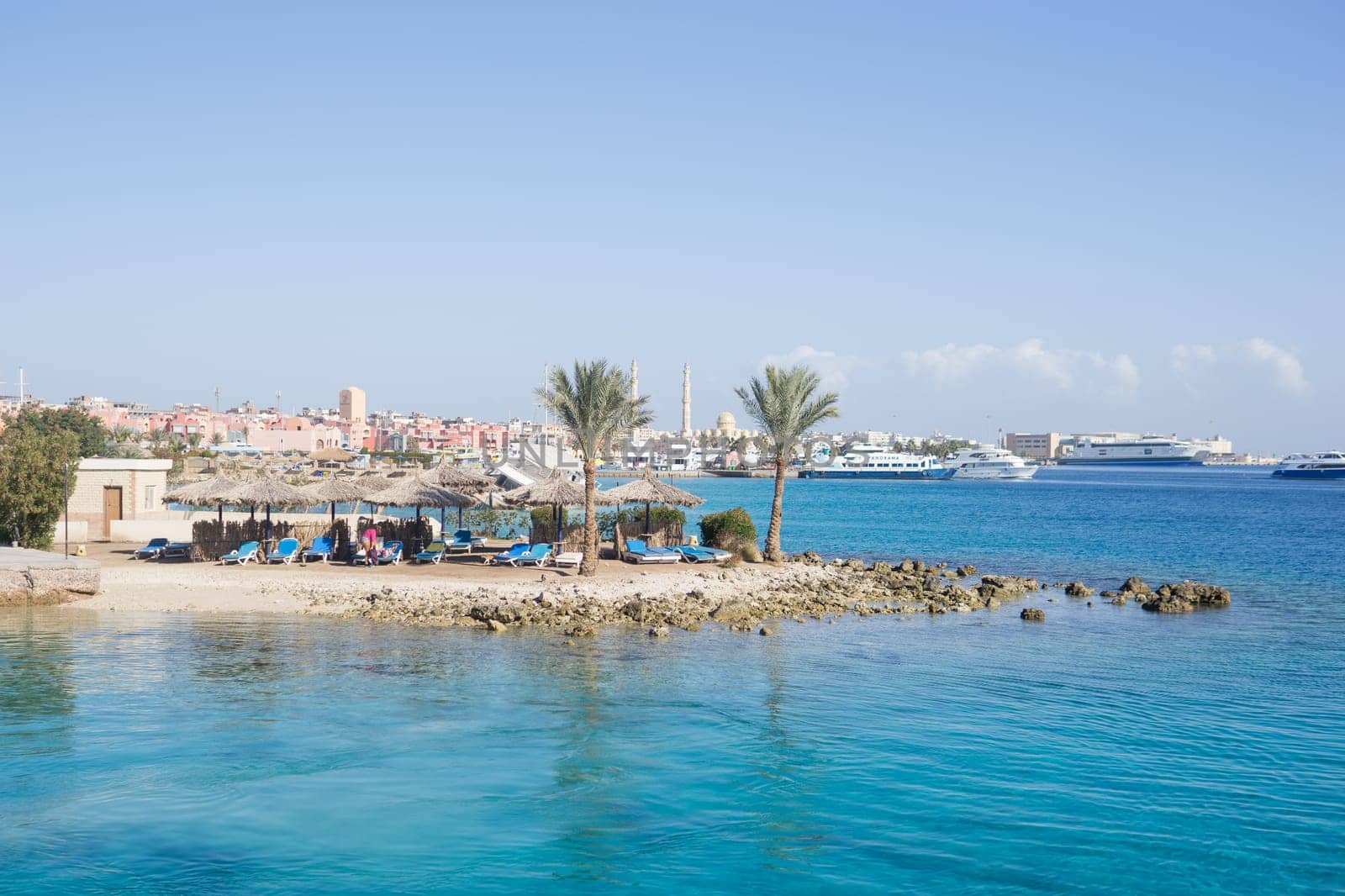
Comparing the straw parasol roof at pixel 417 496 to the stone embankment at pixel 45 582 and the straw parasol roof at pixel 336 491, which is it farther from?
the stone embankment at pixel 45 582

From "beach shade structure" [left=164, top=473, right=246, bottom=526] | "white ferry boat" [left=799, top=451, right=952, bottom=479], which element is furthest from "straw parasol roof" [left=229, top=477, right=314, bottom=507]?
"white ferry boat" [left=799, top=451, right=952, bottom=479]

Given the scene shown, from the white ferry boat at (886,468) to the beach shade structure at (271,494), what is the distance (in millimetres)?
135823

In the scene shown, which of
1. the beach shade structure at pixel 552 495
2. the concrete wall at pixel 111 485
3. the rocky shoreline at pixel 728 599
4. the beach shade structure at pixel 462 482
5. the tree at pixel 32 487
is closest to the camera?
the rocky shoreline at pixel 728 599

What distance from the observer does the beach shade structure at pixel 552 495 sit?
28.7 m

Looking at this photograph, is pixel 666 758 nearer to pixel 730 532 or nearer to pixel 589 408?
pixel 589 408

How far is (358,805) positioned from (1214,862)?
941 centimetres

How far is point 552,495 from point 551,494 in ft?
0.24

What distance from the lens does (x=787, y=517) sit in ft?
225

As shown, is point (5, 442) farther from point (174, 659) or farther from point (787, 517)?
point (787, 517)

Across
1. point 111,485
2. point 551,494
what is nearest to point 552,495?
point 551,494

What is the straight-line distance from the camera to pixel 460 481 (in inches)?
1232

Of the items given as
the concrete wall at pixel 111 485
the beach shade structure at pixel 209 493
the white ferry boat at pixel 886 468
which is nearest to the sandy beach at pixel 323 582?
the beach shade structure at pixel 209 493

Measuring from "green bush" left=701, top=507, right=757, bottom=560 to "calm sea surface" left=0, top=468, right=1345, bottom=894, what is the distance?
926cm

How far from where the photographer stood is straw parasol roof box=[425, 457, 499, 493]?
31234mm
